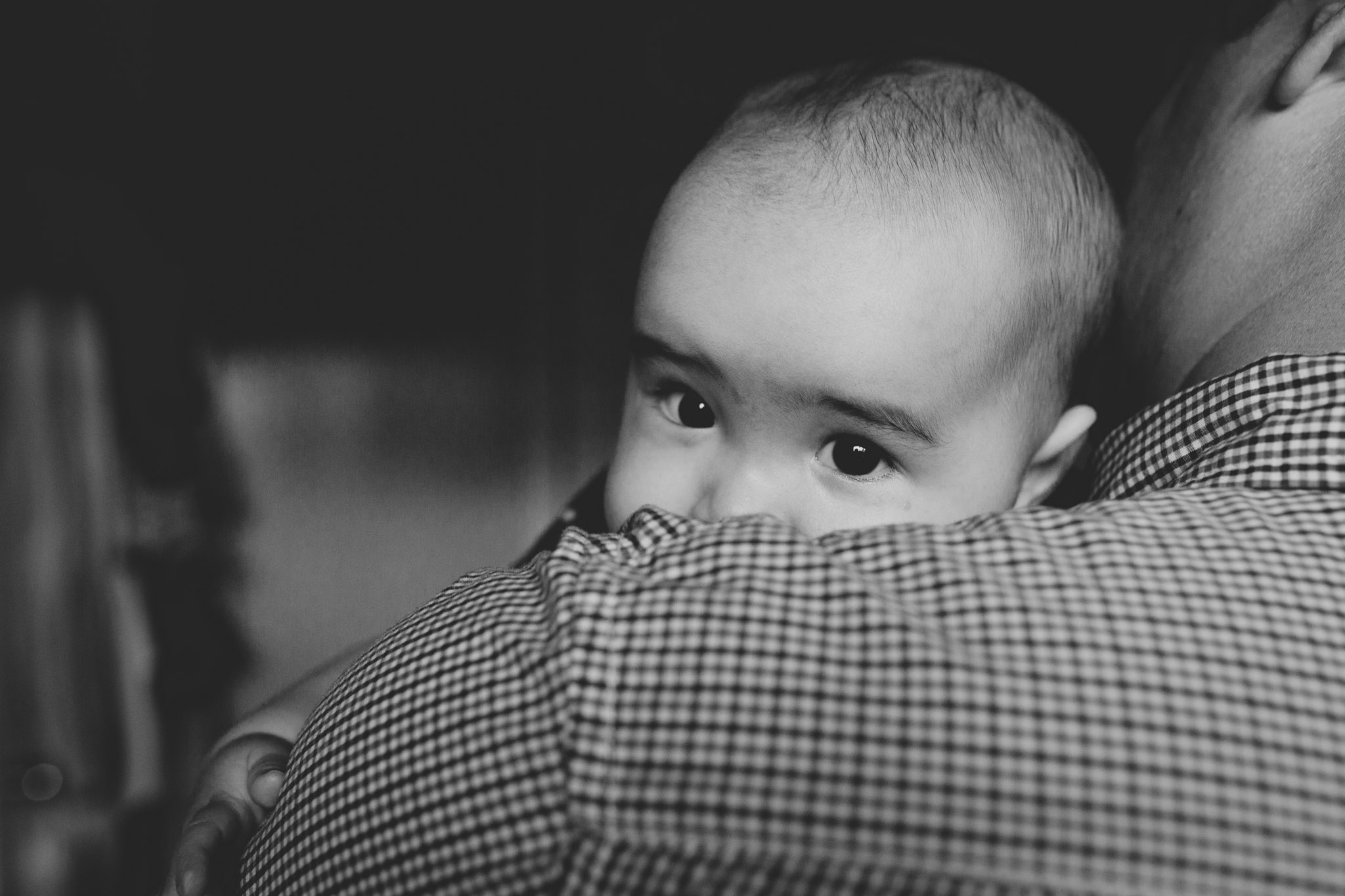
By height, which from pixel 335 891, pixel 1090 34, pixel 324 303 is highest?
pixel 1090 34

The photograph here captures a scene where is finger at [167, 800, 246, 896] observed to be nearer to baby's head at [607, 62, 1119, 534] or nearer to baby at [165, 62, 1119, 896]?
baby at [165, 62, 1119, 896]

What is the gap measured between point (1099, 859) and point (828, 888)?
0.10 meters

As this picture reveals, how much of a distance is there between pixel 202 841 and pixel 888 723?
54cm

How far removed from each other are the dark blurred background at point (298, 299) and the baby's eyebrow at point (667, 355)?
565 mm

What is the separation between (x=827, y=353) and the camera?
0.84 metres

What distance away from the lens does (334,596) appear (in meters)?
3.06

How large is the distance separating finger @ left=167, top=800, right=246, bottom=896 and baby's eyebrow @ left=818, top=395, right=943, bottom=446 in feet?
1.84

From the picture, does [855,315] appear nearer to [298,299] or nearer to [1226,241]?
[1226,241]

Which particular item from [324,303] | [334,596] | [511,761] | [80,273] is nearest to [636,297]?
[511,761]

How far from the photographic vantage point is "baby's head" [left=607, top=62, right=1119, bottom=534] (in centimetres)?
85

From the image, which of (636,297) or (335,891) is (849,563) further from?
(636,297)

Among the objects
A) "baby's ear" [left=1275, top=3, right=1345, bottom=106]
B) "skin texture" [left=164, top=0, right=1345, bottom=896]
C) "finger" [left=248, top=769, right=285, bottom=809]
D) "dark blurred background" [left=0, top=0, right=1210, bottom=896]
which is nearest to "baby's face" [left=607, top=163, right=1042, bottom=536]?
"skin texture" [left=164, top=0, right=1345, bottom=896]

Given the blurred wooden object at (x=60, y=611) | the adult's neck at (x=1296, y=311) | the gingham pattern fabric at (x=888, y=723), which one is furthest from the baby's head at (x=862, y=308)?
the blurred wooden object at (x=60, y=611)

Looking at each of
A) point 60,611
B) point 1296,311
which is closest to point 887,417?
point 1296,311
